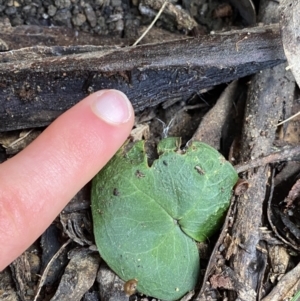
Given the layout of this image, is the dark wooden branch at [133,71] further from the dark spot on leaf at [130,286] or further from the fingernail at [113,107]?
the dark spot on leaf at [130,286]

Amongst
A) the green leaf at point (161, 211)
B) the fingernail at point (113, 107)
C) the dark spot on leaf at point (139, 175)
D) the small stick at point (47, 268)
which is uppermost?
the fingernail at point (113, 107)

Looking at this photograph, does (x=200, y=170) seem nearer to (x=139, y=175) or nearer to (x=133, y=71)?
(x=139, y=175)

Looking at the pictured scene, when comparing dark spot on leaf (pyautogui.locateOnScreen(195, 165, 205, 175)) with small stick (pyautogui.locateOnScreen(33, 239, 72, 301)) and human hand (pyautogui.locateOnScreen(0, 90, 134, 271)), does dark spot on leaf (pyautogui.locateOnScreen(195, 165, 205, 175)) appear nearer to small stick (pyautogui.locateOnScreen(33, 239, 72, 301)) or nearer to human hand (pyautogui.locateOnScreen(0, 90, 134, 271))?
human hand (pyautogui.locateOnScreen(0, 90, 134, 271))

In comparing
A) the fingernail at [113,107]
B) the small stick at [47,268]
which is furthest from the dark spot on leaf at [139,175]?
the small stick at [47,268]

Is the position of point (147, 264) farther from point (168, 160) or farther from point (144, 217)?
point (168, 160)

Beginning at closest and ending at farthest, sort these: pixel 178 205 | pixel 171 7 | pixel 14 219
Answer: pixel 14 219 → pixel 178 205 → pixel 171 7

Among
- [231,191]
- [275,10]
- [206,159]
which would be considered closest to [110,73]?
[206,159]

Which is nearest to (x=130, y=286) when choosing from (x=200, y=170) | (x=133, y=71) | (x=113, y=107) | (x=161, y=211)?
(x=161, y=211)
